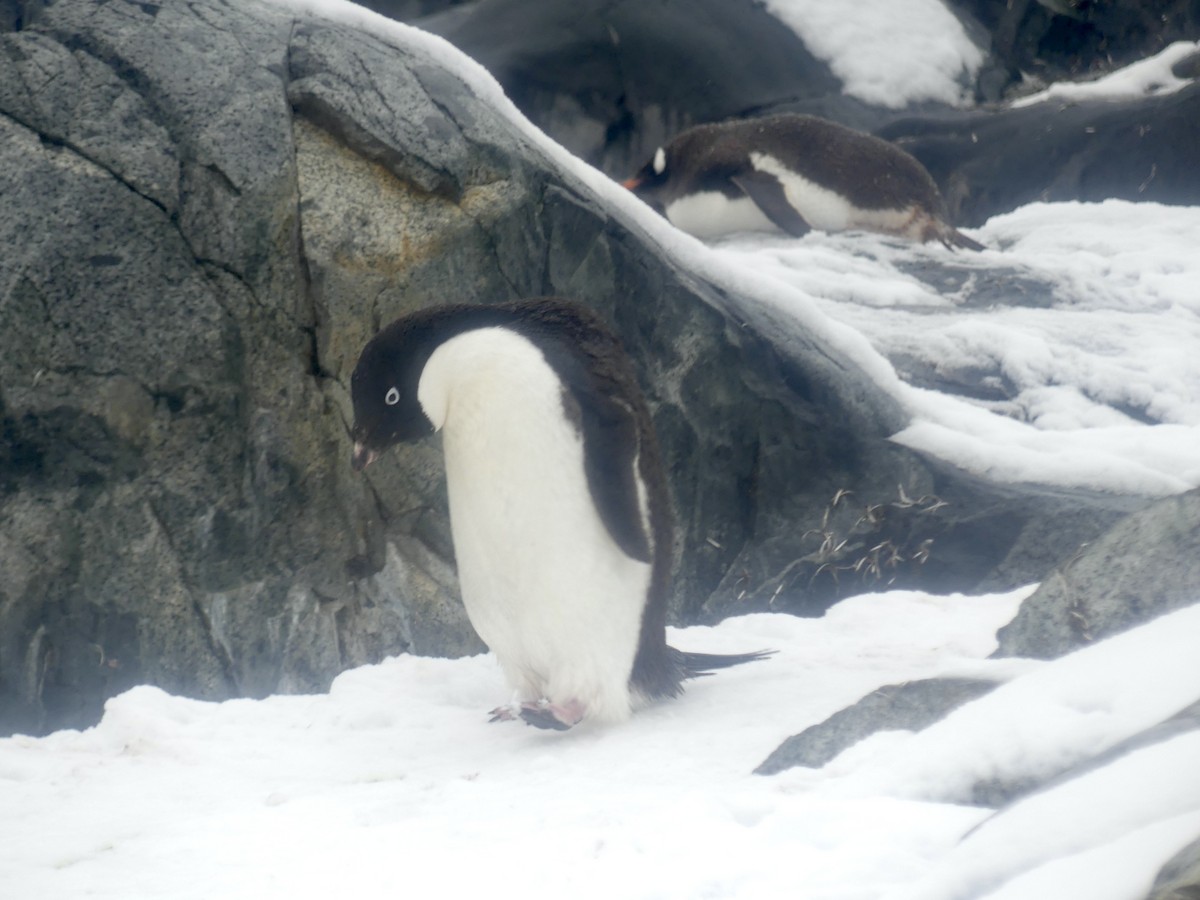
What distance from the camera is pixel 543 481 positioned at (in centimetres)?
333

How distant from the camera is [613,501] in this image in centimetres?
334

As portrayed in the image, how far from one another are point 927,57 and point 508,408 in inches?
346

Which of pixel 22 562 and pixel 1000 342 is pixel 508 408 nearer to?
pixel 22 562

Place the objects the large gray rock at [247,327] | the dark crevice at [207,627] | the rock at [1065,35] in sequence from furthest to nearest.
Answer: the rock at [1065,35], the dark crevice at [207,627], the large gray rock at [247,327]

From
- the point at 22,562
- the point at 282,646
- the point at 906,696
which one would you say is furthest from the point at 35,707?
the point at 906,696

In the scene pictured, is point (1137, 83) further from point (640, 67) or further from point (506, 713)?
point (506, 713)

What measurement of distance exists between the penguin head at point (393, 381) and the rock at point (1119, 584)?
5.65 feet

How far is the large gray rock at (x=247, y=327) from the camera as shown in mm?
3527

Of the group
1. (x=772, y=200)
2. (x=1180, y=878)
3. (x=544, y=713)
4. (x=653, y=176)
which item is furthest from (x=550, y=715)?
(x=653, y=176)

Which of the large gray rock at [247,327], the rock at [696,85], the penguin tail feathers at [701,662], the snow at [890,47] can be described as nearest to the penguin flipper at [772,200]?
the rock at [696,85]

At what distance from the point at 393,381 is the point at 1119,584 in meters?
1.95

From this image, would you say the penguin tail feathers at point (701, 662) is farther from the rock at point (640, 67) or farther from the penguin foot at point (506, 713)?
the rock at point (640, 67)

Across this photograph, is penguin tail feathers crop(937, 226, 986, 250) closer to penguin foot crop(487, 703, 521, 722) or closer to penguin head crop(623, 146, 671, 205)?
penguin head crop(623, 146, 671, 205)

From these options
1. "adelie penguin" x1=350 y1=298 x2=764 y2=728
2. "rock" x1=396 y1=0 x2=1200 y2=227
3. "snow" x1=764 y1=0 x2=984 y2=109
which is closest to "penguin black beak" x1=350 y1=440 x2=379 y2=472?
"adelie penguin" x1=350 y1=298 x2=764 y2=728
